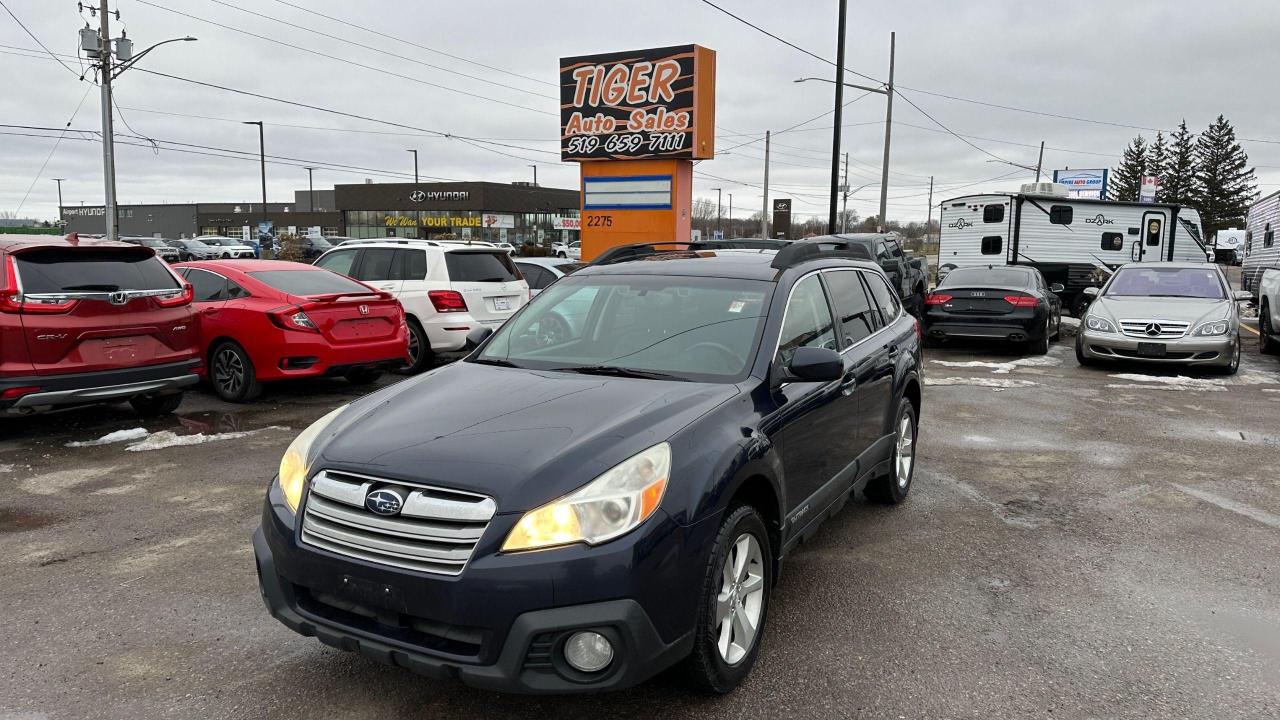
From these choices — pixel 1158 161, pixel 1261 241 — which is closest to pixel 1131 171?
pixel 1158 161

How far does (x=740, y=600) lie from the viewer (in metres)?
3.32

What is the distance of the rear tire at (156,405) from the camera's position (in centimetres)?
818

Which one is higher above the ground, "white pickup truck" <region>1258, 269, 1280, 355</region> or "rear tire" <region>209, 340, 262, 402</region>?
"white pickup truck" <region>1258, 269, 1280, 355</region>

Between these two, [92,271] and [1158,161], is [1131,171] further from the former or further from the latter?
[92,271]

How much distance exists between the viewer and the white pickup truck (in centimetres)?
1285

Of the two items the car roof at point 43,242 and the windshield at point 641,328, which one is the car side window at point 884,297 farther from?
the car roof at point 43,242

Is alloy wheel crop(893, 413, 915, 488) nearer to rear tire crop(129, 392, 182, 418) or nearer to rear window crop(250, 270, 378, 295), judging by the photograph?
rear window crop(250, 270, 378, 295)

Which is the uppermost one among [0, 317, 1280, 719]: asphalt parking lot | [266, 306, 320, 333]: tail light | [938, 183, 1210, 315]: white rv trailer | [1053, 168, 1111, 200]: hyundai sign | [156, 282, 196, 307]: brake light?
[1053, 168, 1111, 200]: hyundai sign

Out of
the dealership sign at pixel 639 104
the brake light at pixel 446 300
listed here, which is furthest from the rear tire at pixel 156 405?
the dealership sign at pixel 639 104

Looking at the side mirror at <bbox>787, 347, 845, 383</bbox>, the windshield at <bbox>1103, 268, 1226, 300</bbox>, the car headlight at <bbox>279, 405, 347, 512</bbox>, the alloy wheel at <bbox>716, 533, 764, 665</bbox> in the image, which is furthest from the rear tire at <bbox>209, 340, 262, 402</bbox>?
the windshield at <bbox>1103, 268, 1226, 300</bbox>

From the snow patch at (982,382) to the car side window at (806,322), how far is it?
6553mm

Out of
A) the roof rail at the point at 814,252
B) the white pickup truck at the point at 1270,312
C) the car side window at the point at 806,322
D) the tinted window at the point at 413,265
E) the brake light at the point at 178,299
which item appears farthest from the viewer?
the white pickup truck at the point at 1270,312

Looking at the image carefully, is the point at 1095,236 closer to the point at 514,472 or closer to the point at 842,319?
the point at 842,319

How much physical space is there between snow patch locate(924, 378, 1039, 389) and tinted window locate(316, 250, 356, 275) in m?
7.46
